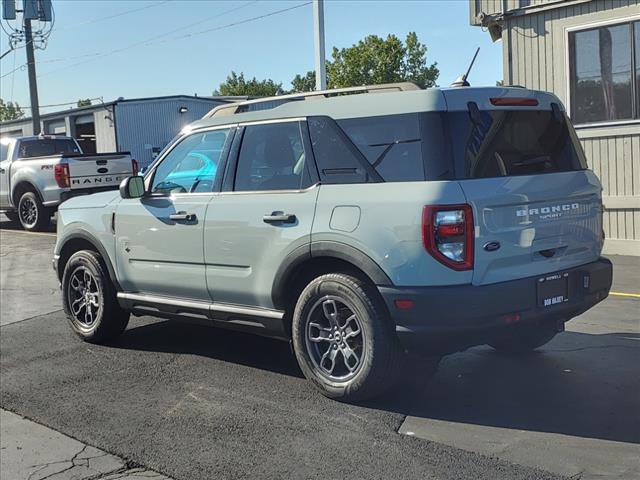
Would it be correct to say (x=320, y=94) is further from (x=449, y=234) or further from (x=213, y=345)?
(x=213, y=345)

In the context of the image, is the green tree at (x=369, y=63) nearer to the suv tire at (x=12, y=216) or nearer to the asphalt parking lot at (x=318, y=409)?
the suv tire at (x=12, y=216)

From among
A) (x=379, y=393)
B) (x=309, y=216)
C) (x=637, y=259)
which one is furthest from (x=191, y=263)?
(x=637, y=259)

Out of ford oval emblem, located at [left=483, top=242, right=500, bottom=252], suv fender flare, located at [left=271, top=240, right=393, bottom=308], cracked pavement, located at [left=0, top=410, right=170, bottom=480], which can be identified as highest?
ford oval emblem, located at [left=483, top=242, right=500, bottom=252]

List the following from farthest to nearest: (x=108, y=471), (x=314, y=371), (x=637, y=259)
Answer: (x=637, y=259), (x=314, y=371), (x=108, y=471)

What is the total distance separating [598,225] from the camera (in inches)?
193

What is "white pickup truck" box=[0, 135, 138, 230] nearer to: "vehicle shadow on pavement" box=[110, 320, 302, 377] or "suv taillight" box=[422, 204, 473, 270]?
"vehicle shadow on pavement" box=[110, 320, 302, 377]

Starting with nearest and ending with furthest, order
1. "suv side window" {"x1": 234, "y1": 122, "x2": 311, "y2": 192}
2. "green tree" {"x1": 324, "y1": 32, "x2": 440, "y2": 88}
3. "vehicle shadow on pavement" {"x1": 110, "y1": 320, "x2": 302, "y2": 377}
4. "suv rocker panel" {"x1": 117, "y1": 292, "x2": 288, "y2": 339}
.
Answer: "suv side window" {"x1": 234, "y1": 122, "x2": 311, "y2": 192}
"suv rocker panel" {"x1": 117, "y1": 292, "x2": 288, "y2": 339}
"vehicle shadow on pavement" {"x1": 110, "y1": 320, "x2": 302, "y2": 377}
"green tree" {"x1": 324, "y1": 32, "x2": 440, "y2": 88}

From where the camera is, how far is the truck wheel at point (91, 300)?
20.5 ft

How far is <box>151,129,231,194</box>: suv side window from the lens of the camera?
5.45 m

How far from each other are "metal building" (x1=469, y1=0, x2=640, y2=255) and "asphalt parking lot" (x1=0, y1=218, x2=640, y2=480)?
3751 mm

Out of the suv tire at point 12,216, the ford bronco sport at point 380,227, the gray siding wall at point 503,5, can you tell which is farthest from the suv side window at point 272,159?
the suv tire at point 12,216

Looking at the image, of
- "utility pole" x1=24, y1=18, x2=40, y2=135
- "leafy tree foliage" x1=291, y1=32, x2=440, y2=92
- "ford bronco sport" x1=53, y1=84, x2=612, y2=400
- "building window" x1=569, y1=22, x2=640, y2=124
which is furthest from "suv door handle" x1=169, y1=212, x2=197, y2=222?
"leafy tree foliage" x1=291, y1=32, x2=440, y2=92

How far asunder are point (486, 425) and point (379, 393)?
0.69m

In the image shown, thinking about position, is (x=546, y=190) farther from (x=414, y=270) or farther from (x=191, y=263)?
(x=191, y=263)
